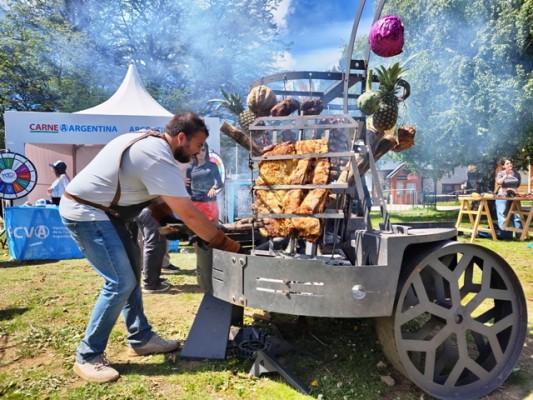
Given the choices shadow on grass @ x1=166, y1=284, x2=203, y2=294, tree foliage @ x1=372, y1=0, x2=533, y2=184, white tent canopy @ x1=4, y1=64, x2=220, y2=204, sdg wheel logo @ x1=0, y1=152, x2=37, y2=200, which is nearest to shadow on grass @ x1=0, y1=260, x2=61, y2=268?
sdg wheel logo @ x1=0, y1=152, x2=37, y2=200

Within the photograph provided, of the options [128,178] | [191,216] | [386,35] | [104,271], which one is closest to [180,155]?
[128,178]

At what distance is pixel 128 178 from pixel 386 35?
2.01 meters

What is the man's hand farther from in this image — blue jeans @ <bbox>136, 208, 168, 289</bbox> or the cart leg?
blue jeans @ <bbox>136, 208, 168, 289</bbox>

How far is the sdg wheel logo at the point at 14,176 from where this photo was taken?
7477 mm

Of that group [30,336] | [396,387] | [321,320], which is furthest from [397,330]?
[30,336]

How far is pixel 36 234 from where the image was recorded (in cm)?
679

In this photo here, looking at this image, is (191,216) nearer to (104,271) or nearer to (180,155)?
(180,155)

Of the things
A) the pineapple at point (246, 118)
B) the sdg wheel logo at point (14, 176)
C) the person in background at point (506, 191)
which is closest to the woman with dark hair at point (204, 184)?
the pineapple at point (246, 118)

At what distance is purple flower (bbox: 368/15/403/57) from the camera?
8.45 ft

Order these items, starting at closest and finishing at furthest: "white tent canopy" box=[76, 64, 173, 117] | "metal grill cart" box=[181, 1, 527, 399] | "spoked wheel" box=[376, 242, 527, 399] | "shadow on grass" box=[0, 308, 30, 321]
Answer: "metal grill cart" box=[181, 1, 527, 399] → "spoked wheel" box=[376, 242, 527, 399] → "shadow on grass" box=[0, 308, 30, 321] → "white tent canopy" box=[76, 64, 173, 117]

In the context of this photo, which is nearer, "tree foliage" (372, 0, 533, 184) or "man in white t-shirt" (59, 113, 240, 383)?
"man in white t-shirt" (59, 113, 240, 383)

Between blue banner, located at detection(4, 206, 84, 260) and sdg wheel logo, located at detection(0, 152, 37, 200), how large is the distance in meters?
0.92

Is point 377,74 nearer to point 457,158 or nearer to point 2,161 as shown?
point 2,161

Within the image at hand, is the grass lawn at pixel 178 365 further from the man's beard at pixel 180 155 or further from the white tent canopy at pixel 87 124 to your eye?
the white tent canopy at pixel 87 124
